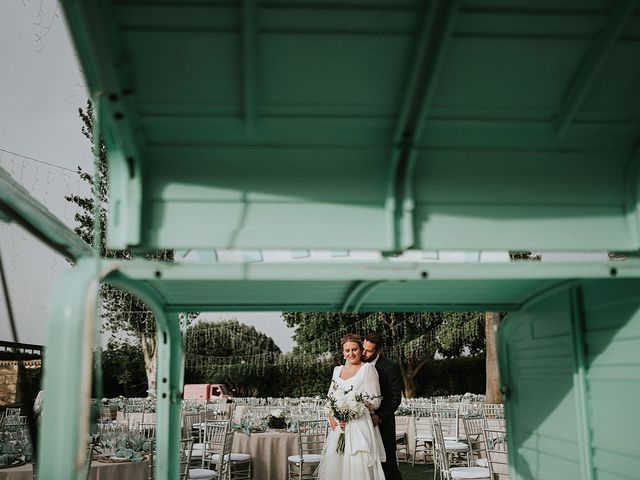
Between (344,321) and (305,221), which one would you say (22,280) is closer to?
(305,221)

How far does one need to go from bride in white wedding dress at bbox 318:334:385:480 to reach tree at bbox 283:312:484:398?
18866mm

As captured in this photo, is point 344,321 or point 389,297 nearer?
point 389,297

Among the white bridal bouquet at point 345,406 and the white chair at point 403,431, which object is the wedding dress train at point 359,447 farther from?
the white chair at point 403,431

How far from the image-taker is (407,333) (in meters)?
28.1

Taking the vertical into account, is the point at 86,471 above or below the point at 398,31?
below

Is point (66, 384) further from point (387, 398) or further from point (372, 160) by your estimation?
point (387, 398)

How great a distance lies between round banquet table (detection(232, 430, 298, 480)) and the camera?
335 inches

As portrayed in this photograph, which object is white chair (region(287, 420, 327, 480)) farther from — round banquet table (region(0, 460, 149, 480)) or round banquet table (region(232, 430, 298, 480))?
round banquet table (region(0, 460, 149, 480))

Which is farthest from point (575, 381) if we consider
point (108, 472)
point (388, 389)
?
point (108, 472)

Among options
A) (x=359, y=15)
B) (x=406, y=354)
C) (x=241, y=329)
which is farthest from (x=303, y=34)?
(x=241, y=329)

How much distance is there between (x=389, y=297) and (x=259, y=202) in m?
1.00

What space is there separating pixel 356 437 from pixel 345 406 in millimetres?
324

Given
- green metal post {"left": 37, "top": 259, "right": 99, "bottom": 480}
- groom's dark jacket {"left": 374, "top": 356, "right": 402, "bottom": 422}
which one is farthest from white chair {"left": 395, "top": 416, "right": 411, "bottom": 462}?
green metal post {"left": 37, "top": 259, "right": 99, "bottom": 480}

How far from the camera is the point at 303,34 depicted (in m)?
2.24
